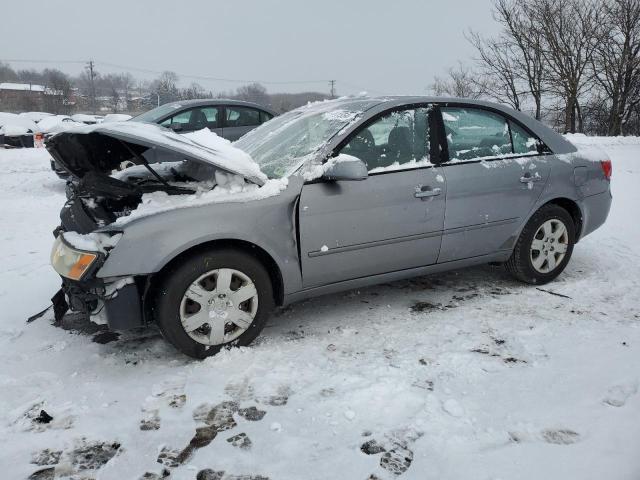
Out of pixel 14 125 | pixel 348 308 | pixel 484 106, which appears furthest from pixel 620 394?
pixel 14 125

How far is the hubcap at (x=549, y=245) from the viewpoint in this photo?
4055mm

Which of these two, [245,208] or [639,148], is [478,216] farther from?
[639,148]

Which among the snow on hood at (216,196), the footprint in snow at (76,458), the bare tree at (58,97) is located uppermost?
the bare tree at (58,97)

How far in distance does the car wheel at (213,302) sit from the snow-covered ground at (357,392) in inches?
5.5

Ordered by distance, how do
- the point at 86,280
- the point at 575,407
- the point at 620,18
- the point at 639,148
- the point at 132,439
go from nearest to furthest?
the point at 132,439 < the point at 575,407 < the point at 86,280 < the point at 639,148 < the point at 620,18

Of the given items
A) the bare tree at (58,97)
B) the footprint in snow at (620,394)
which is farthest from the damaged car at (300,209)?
the bare tree at (58,97)

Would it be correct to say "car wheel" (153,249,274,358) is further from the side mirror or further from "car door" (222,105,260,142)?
"car door" (222,105,260,142)

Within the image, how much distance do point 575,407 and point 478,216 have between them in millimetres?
1610

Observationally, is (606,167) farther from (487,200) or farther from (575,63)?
(575,63)

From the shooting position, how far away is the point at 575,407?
244 centimetres

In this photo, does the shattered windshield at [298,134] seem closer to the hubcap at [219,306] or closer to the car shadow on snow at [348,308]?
the hubcap at [219,306]

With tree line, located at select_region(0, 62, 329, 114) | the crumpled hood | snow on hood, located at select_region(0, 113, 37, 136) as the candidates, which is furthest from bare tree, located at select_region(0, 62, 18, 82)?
the crumpled hood

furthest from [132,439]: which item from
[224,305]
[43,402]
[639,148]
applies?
[639,148]

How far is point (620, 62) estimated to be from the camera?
24.5m
